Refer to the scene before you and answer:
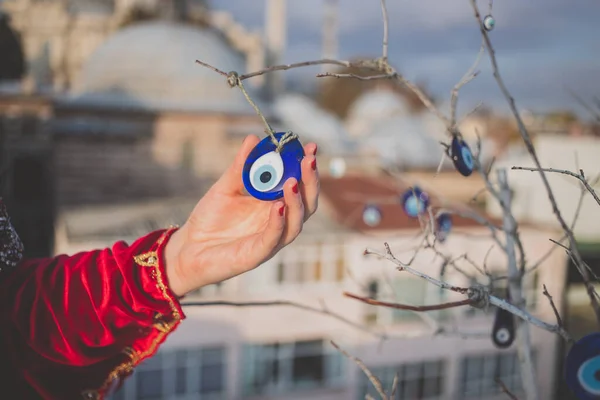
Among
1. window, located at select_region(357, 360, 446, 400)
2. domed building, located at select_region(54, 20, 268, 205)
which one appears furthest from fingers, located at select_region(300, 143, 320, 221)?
domed building, located at select_region(54, 20, 268, 205)

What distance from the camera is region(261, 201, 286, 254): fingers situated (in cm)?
180

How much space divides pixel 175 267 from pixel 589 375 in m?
1.45

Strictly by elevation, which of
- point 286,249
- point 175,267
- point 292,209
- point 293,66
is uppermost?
point 293,66

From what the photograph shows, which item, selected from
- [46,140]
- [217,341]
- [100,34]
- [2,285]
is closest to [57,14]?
[100,34]

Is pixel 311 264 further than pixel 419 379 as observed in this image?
No

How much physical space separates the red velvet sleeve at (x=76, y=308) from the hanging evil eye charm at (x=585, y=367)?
4.50 ft

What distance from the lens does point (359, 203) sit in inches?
627

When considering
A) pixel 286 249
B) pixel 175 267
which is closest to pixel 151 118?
pixel 286 249

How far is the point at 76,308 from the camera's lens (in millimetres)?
2180

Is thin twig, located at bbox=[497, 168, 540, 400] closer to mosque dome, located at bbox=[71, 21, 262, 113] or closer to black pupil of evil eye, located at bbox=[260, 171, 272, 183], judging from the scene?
black pupil of evil eye, located at bbox=[260, 171, 272, 183]

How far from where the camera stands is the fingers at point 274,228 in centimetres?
180

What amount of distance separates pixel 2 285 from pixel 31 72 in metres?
37.6

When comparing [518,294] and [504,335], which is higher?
[518,294]

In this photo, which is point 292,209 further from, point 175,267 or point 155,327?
point 155,327
